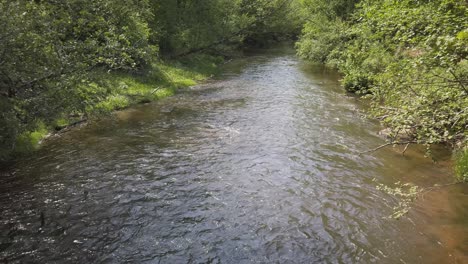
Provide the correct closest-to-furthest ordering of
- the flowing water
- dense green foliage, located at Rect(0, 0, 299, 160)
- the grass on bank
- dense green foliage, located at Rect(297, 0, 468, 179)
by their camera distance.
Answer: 1. dense green foliage, located at Rect(297, 0, 468, 179)
2. the flowing water
3. dense green foliage, located at Rect(0, 0, 299, 160)
4. the grass on bank

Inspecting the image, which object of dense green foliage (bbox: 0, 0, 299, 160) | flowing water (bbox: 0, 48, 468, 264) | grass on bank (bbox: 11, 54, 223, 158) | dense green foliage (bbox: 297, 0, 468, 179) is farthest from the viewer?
grass on bank (bbox: 11, 54, 223, 158)

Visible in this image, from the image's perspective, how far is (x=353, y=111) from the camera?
22.7 metres

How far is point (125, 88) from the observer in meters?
24.8

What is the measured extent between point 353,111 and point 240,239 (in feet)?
49.3

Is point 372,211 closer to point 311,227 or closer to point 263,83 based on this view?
point 311,227

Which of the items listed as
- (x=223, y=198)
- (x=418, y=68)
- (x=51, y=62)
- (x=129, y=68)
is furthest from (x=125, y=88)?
(x=418, y=68)

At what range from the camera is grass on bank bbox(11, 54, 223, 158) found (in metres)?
14.8

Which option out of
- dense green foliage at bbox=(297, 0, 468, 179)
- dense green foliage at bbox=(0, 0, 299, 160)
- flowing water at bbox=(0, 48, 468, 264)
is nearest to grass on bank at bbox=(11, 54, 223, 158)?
dense green foliage at bbox=(0, 0, 299, 160)

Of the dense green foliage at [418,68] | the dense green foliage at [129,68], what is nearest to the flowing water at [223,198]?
the dense green foliage at [129,68]

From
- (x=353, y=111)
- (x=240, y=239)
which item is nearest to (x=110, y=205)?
(x=240, y=239)

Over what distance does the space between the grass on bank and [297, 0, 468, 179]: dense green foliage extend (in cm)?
1051

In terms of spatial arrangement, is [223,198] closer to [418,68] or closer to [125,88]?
[418,68]

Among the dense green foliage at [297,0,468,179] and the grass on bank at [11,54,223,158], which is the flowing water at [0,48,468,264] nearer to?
the grass on bank at [11,54,223,158]

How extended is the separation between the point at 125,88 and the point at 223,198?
15.2 m
